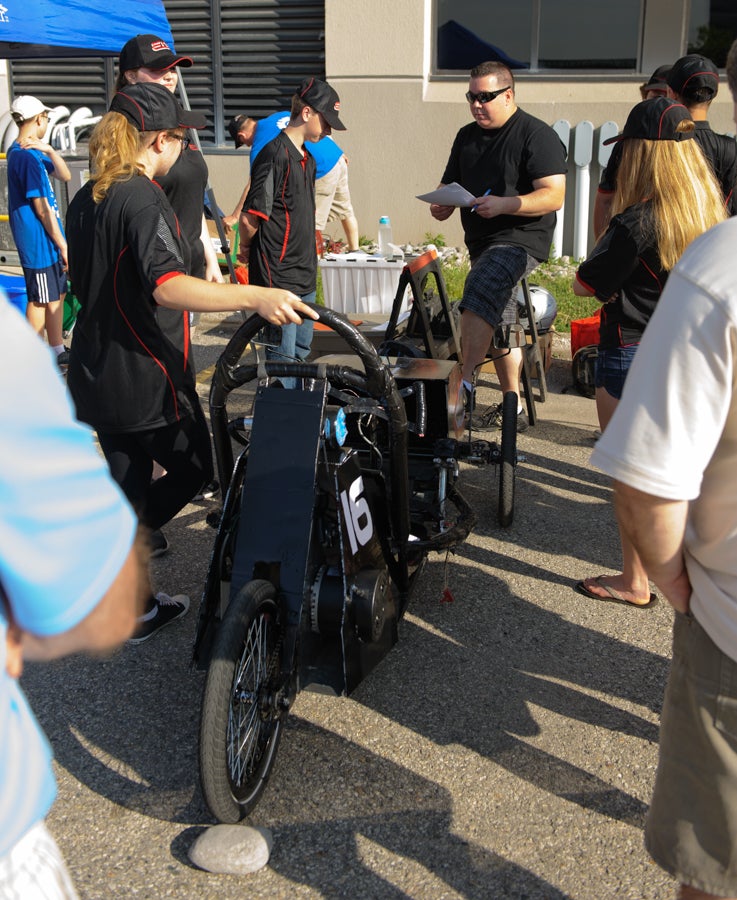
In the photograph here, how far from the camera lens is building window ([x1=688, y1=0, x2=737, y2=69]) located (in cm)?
985

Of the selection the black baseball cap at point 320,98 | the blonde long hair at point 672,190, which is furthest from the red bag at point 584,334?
the blonde long hair at point 672,190

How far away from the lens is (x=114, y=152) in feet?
11.1

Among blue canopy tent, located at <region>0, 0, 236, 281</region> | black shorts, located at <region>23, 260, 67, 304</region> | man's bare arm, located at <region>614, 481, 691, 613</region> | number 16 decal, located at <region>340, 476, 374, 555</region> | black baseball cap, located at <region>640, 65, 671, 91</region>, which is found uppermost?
blue canopy tent, located at <region>0, 0, 236, 281</region>

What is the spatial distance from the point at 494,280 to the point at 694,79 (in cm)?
138

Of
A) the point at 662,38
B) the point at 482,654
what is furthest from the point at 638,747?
the point at 662,38

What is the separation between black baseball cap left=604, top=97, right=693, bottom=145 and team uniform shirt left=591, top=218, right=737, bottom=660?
1.85 meters

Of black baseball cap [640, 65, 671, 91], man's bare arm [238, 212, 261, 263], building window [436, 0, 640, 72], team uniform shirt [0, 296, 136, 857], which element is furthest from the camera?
building window [436, 0, 640, 72]

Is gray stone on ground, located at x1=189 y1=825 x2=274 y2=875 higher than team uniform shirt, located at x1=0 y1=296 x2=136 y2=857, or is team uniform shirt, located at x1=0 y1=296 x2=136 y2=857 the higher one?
team uniform shirt, located at x1=0 y1=296 x2=136 y2=857

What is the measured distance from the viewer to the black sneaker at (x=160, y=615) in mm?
3695

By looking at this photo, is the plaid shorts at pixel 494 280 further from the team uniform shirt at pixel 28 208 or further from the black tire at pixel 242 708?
the team uniform shirt at pixel 28 208

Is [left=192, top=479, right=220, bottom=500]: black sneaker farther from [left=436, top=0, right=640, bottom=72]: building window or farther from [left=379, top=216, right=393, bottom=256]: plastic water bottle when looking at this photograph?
[left=436, top=0, right=640, bottom=72]: building window

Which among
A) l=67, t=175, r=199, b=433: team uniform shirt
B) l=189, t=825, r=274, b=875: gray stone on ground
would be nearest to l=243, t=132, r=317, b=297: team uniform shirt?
l=67, t=175, r=199, b=433: team uniform shirt

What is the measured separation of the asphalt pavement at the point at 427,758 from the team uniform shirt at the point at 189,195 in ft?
7.20

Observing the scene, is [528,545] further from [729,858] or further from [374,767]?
[729,858]
